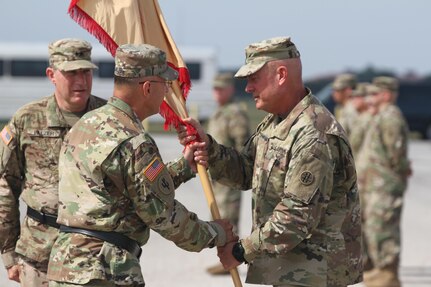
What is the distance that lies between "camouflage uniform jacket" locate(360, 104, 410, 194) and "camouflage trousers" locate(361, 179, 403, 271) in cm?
9

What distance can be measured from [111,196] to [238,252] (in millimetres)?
842

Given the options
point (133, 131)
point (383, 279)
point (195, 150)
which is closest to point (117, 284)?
point (133, 131)

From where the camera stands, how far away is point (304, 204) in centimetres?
557

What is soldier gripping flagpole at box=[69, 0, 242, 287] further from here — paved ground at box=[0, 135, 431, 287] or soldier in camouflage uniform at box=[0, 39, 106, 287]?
paved ground at box=[0, 135, 431, 287]

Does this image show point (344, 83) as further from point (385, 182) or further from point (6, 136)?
point (6, 136)

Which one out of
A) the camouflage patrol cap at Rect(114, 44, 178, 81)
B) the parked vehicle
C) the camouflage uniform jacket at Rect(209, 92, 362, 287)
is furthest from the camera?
the parked vehicle

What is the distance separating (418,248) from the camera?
13.4 meters

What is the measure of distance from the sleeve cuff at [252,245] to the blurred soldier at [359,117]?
5.60 meters

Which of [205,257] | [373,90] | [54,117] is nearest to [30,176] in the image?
[54,117]

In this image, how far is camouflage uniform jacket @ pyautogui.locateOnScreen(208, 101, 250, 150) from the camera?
11.5 metres

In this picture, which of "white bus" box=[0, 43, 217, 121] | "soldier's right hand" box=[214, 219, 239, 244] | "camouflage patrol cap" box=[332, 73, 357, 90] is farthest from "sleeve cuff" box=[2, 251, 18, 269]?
"white bus" box=[0, 43, 217, 121]

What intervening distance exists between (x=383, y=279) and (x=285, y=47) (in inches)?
211

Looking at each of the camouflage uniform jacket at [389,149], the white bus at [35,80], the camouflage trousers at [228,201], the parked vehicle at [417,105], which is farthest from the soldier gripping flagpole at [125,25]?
the parked vehicle at [417,105]

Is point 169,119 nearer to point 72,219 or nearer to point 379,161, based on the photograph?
point 72,219
